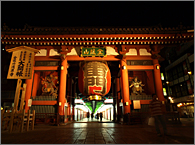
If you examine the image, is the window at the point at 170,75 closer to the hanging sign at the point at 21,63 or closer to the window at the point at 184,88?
the window at the point at 184,88

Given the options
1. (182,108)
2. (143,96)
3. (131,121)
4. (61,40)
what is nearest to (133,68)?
(143,96)

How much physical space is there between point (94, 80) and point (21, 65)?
4.26 metres

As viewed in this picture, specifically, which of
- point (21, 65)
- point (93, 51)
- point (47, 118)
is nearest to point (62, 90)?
point (47, 118)

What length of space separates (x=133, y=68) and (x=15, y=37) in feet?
27.6

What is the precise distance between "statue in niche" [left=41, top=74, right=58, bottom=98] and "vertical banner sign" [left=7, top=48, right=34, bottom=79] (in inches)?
84.1

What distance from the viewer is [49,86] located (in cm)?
893

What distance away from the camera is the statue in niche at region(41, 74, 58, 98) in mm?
8805

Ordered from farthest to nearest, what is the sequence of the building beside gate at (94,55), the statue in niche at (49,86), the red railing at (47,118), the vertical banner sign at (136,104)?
1. the statue in niche at (49,86)
2. the building beside gate at (94,55)
3. the vertical banner sign at (136,104)
4. the red railing at (47,118)

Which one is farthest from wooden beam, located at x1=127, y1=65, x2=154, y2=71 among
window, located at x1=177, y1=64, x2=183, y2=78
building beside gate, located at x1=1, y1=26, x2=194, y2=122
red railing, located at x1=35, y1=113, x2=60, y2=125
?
window, located at x1=177, y1=64, x2=183, y2=78

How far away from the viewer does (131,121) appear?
25.0ft

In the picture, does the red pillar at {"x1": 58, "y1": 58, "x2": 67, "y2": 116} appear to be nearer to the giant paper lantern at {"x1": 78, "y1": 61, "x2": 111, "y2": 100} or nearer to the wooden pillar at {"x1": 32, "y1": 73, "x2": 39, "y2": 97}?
the giant paper lantern at {"x1": 78, "y1": 61, "x2": 111, "y2": 100}

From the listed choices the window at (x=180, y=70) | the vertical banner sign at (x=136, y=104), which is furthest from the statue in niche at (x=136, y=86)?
the window at (x=180, y=70)

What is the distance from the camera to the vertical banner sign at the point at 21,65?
21.4 ft

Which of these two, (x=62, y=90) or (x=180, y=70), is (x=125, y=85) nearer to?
(x=62, y=90)
